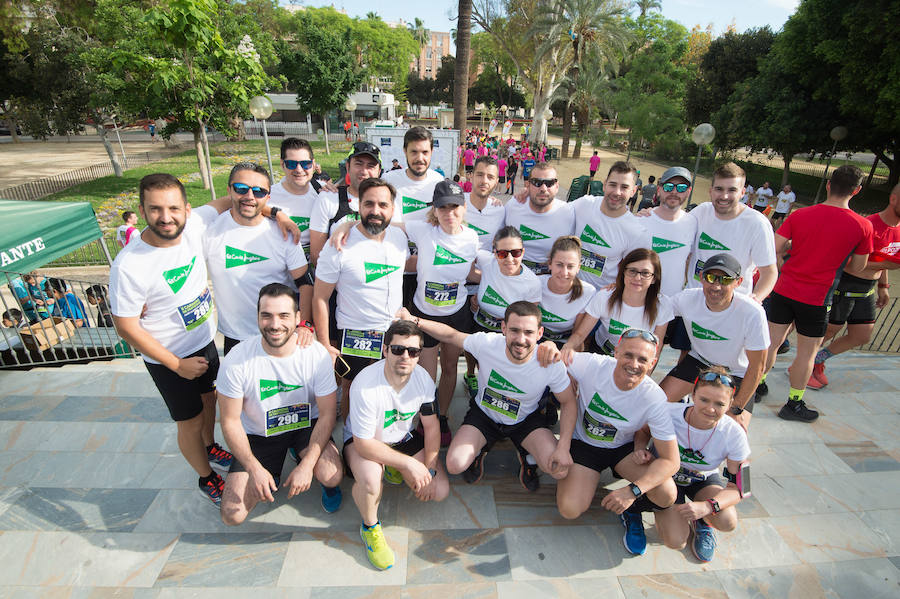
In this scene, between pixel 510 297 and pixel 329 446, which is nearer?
pixel 329 446

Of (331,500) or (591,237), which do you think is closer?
(331,500)

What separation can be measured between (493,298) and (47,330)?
269 inches

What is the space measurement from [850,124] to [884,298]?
19.1m

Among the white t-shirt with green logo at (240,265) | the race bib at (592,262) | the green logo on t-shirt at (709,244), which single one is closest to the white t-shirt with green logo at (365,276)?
the white t-shirt with green logo at (240,265)

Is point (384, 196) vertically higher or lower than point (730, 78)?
lower

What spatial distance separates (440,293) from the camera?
13.3 feet

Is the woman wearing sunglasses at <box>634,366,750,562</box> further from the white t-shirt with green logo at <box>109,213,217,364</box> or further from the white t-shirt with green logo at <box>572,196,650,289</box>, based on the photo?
→ the white t-shirt with green logo at <box>109,213,217,364</box>

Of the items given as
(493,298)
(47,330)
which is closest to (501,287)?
(493,298)

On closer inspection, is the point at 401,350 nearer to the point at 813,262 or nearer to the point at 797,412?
the point at 813,262

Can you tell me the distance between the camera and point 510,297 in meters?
3.97

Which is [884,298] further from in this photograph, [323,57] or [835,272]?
[323,57]

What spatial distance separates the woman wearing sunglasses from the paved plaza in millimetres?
185

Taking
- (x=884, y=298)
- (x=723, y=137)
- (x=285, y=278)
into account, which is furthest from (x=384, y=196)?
(x=723, y=137)

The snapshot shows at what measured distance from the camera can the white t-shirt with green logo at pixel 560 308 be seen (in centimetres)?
399
